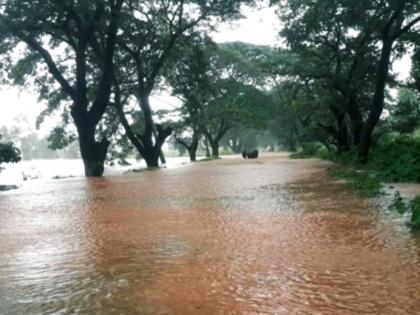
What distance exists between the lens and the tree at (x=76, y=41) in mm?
15539

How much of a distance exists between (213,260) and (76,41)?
18383 mm

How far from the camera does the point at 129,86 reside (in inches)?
966

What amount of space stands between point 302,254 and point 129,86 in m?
21.6

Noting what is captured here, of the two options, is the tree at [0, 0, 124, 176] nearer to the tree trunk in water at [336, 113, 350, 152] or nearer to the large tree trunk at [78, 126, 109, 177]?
the large tree trunk at [78, 126, 109, 177]

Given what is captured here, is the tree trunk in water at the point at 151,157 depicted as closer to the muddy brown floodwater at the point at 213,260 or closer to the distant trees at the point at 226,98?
the distant trees at the point at 226,98

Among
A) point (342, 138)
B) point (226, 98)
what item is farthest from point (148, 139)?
point (226, 98)

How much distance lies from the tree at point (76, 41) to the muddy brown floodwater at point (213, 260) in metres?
10.4

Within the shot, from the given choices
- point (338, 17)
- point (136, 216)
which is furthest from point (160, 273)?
point (338, 17)

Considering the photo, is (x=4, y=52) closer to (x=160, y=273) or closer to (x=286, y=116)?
(x=160, y=273)

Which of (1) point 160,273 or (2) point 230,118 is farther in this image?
(2) point 230,118

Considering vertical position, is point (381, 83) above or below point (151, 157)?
above

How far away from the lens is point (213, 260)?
3762 mm

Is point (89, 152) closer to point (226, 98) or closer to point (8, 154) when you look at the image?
point (8, 154)

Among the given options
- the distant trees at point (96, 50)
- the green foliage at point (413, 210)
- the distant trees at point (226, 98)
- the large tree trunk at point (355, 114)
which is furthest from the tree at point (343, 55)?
the distant trees at point (226, 98)
